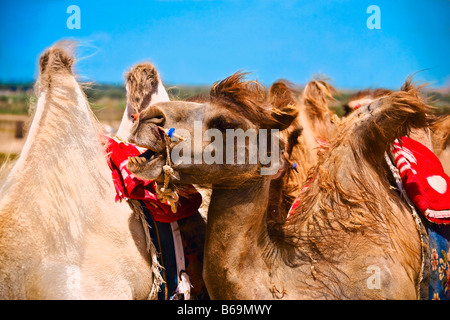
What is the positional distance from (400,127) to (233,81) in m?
1.13

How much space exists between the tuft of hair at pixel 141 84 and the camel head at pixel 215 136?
1199 mm

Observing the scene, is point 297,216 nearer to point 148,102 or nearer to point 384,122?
point 384,122

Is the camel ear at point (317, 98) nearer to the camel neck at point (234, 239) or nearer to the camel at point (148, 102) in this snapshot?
the camel at point (148, 102)

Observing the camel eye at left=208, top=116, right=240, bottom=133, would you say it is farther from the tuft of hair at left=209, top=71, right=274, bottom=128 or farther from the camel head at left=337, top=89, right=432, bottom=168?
the camel head at left=337, top=89, right=432, bottom=168

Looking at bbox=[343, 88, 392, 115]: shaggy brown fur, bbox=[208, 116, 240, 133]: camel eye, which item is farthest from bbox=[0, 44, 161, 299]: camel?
bbox=[343, 88, 392, 115]: shaggy brown fur

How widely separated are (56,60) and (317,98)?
3.09 m

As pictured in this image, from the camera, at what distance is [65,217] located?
8.91 feet

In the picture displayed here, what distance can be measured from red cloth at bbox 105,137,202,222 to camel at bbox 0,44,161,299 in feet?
0.31

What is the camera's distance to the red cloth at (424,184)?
10.1 feet

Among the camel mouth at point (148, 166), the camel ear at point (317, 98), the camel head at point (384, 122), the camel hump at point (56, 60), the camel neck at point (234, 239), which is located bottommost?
the camel neck at point (234, 239)

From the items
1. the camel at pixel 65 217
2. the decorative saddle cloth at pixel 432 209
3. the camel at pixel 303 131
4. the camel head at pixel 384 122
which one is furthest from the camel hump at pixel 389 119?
the camel at pixel 65 217

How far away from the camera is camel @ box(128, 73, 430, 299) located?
268 cm
